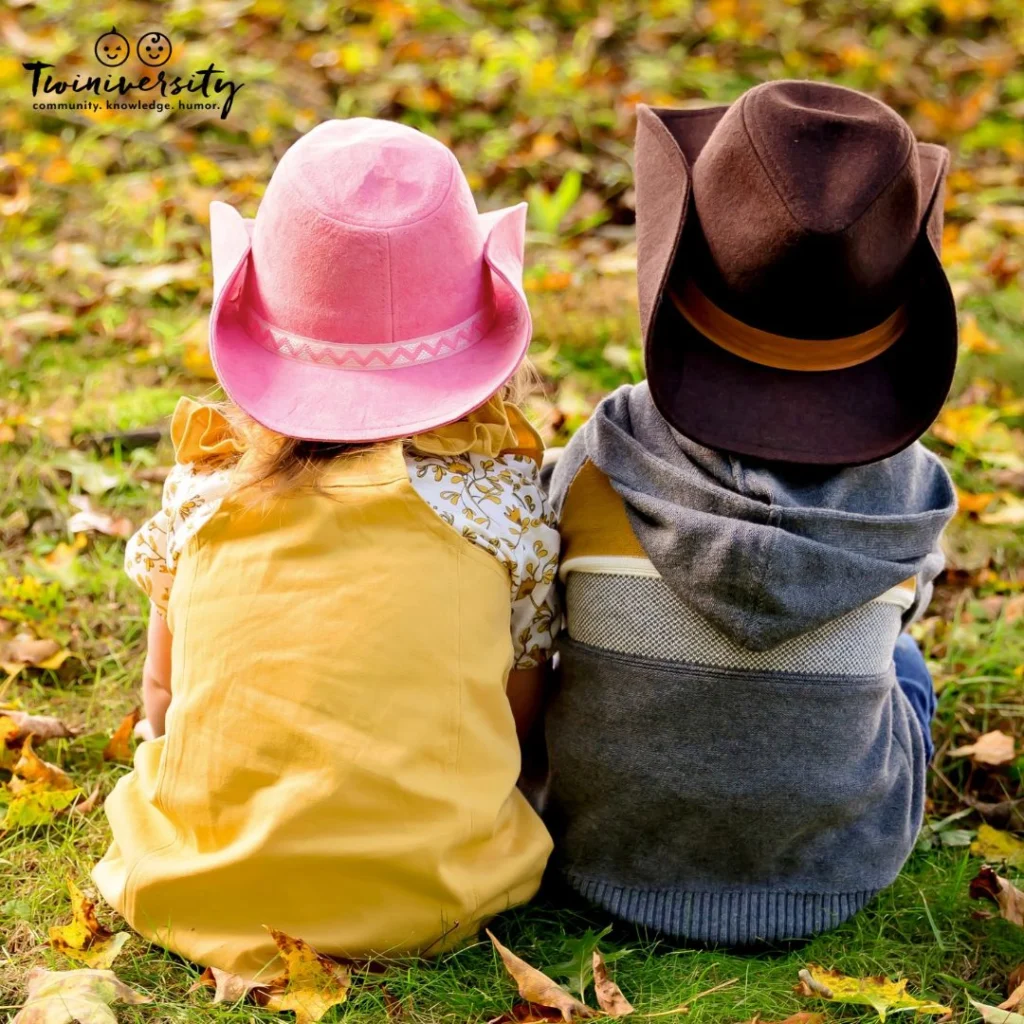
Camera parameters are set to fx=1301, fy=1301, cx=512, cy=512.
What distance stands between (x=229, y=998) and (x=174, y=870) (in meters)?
0.20

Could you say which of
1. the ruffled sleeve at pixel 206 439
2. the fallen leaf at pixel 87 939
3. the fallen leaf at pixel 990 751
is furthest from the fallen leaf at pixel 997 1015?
the ruffled sleeve at pixel 206 439

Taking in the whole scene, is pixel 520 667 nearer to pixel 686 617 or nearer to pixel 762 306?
pixel 686 617

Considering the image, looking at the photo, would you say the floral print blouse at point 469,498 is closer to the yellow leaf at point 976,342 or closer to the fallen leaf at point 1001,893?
the fallen leaf at point 1001,893

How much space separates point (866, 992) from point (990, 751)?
800mm

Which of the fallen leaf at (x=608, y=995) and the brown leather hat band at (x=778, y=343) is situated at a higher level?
the brown leather hat band at (x=778, y=343)

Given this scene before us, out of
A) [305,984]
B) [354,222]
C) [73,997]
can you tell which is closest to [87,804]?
[73,997]

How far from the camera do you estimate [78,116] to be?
16.3ft

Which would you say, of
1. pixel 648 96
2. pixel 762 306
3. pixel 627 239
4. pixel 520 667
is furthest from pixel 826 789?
pixel 648 96

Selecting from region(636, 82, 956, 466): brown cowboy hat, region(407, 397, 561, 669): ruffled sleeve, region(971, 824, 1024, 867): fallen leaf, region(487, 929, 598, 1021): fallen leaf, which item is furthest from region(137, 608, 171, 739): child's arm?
region(971, 824, 1024, 867): fallen leaf

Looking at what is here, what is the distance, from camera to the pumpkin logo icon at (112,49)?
537 cm

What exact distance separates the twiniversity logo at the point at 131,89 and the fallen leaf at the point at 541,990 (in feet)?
12.5

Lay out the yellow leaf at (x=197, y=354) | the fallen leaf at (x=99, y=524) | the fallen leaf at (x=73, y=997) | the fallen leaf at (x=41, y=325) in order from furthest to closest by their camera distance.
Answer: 1. the fallen leaf at (x=41, y=325)
2. the yellow leaf at (x=197, y=354)
3. the fallen leaf at (x=99, y=524)
4. the fallen leaf at (x=73, y=997)

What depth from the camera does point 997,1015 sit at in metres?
1.92

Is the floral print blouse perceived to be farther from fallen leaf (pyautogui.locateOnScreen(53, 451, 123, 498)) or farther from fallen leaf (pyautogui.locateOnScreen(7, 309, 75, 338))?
fallen leaf (pyautogui.locateOnScreen(7, 309, 75, 338))
